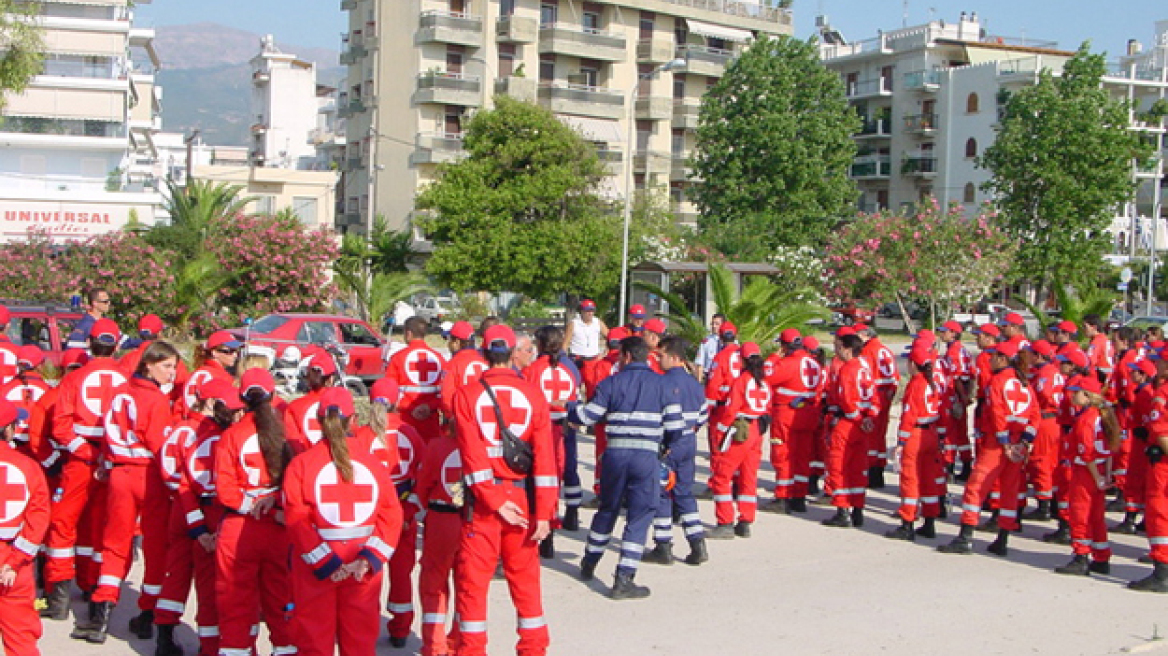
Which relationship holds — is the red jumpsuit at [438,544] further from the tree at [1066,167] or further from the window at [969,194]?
the window at [969,194]

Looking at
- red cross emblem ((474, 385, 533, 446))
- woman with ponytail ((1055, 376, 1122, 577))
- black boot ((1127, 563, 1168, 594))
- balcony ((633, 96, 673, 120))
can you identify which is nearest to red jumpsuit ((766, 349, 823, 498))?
woman with ponytail ((1055, 376, 1122, 577))

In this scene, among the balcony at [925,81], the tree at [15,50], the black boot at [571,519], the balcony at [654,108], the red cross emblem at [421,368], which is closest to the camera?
the red cross emblem at [421,368]

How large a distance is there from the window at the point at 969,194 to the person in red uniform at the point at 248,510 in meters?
64.2

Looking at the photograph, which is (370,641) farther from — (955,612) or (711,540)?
(711,540)

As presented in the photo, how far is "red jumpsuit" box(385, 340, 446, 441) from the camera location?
962 cm

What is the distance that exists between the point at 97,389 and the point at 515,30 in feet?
170

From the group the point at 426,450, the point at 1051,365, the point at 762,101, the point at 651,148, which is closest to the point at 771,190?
the point at 762,101

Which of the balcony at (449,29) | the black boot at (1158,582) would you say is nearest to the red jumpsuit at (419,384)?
the black boot at (1158,582)

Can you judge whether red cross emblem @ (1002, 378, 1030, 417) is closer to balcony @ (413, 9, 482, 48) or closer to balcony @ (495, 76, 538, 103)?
balcony @ (495, 76, 538, 103)

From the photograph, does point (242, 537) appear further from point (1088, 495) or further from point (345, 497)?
point (1088, 495)

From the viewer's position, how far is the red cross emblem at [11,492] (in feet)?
19.2

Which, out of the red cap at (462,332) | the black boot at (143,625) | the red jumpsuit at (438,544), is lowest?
the black boot at (143,625)

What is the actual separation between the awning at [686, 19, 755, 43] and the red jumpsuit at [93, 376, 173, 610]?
190 feet

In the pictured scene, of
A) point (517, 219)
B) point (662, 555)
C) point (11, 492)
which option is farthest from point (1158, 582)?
point (517, 219)
